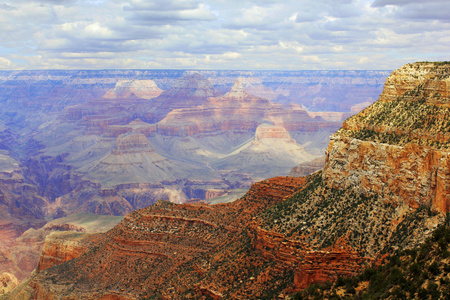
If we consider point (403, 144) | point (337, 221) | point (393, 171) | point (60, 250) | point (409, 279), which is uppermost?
point (403, 144)

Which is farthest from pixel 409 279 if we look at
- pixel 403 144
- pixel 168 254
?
pixel 168 254

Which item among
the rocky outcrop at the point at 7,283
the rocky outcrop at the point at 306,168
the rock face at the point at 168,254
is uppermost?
the rock face at the point at 168,254

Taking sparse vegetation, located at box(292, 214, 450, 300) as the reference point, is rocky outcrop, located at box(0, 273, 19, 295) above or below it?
below

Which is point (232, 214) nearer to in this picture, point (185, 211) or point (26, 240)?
point (185, 211)

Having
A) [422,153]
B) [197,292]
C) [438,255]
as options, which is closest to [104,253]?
[197,292]

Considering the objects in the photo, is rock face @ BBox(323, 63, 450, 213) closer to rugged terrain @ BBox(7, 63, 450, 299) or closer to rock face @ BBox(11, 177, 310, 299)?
rugged terrain @ BBox(7, 63, 450, 299)

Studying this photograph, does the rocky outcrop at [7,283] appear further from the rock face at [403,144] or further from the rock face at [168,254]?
the rock face at [403,144]

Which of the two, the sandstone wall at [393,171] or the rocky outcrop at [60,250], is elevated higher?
the sandstone wall at [393,171]

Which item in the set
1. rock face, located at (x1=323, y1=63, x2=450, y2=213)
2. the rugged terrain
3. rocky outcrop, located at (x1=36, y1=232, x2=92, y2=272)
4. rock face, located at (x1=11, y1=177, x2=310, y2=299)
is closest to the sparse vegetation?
the rugged terrain

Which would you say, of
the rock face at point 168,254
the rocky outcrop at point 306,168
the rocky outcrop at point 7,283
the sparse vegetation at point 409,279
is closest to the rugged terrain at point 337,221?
the rock face at point 168,254

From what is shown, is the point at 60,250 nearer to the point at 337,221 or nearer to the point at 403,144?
the point at 337,221
